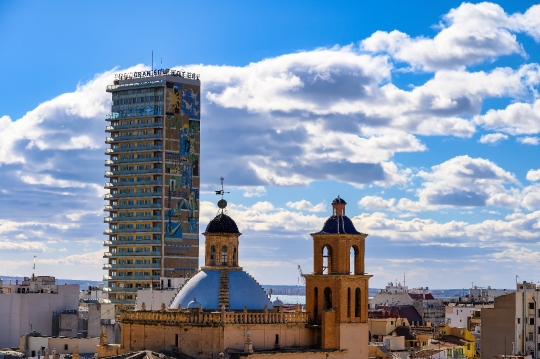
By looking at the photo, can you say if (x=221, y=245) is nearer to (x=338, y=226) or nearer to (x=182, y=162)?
(x=338, y=226)

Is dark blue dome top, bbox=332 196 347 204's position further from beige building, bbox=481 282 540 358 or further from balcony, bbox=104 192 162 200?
balcony, bbox=104 192 162 200

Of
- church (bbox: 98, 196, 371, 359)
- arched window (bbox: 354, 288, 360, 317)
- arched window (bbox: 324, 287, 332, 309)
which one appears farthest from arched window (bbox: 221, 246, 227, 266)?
arched window (bbox: 354, 288, 360, 317)

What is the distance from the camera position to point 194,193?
414ft

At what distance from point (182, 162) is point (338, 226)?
66.0m

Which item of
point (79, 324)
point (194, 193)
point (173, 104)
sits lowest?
point (79, 324)

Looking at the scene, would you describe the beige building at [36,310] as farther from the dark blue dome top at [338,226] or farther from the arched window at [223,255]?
the dark blue dome top at [338,226]

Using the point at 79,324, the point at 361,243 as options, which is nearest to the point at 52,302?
the point at 79,324

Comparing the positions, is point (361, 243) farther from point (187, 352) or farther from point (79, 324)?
point (79, 324)

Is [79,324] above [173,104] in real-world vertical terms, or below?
below

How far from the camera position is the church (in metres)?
55.1

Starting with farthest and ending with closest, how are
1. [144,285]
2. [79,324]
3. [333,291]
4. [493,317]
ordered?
[144,285], [79,324], [493,317], [333,291]

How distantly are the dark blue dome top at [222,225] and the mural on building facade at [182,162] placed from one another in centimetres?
6340

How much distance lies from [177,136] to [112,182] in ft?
32.2

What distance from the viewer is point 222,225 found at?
6028 centimetres
